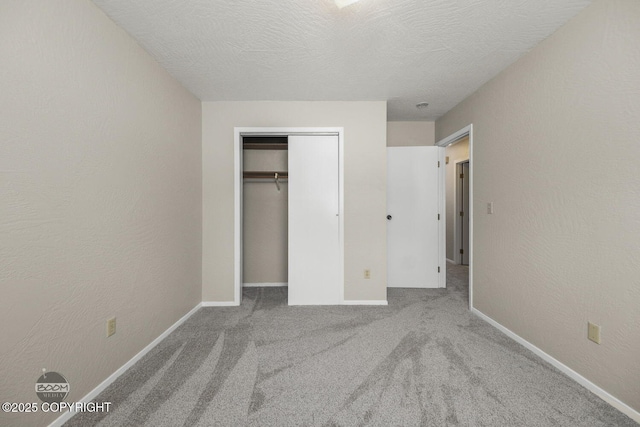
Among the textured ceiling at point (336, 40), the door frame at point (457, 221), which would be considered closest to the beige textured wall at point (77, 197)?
the textured ceiling at point (336, 40)

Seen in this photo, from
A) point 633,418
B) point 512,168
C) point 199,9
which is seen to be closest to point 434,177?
point 512,168

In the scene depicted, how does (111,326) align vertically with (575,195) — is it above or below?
below

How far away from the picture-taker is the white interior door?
11.6 feet

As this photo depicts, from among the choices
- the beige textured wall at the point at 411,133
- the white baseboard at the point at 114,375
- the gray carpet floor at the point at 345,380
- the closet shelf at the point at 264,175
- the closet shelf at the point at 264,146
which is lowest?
the gray carpet floor at the point at 345,380

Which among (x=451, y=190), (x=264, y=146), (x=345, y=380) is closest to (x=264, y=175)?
(x=264, y=146)

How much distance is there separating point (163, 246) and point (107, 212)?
0.65 meters

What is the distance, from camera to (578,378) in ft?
5.29

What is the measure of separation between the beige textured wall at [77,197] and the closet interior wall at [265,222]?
148cm

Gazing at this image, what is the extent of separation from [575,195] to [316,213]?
2.22m

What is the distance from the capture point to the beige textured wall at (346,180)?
292cm

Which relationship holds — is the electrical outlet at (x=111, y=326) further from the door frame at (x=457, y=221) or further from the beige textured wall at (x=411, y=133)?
the door frame at (x=457, y=221)

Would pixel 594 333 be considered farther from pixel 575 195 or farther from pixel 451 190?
pixel 451 190
